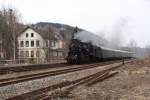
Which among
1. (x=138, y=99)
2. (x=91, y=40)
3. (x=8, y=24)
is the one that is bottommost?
(x=138, y=99)

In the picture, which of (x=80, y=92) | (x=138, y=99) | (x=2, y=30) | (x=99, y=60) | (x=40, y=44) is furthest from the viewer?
(x=40, y=44)

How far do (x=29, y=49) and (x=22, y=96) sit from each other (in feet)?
277

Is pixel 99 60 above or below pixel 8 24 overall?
below

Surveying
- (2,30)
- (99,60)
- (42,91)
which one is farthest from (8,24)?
(42,91)

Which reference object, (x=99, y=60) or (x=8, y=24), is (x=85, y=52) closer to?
(x=99, y=60)

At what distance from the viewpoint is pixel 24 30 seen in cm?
9394

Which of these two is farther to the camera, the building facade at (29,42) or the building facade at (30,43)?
the building facade at (29,42)

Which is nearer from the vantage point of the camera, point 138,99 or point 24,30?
point 138,99

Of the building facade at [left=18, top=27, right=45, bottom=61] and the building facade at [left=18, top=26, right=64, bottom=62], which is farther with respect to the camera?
the building facade at [left=18, top=27, right=45, bottom=61]

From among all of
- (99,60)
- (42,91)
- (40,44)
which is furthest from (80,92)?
(40,44)

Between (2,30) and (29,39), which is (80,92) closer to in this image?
(2,30)

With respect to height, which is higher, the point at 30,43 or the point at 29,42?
the point at 29,42

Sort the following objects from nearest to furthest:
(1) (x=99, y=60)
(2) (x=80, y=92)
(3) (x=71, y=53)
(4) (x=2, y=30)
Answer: (2) (x=80, y=92), (3) (x=71, y=53), (1) (x=99, y=60), (4) (x=2, y=30)

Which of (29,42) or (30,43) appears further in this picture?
(29,42)
